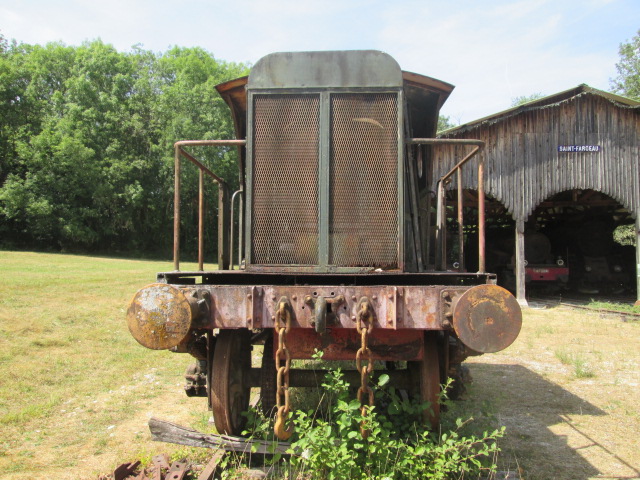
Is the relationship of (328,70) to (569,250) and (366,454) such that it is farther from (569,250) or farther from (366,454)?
(569,250)

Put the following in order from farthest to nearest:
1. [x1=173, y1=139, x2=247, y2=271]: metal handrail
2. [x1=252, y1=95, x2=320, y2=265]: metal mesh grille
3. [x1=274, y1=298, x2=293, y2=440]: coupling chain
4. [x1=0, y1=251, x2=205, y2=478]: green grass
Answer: [x1=0, y1=251, x2=205, y2=478]: green grass → [x1=173, y1=139, x2=247, y2=271]: metal handrail → [x1=252, y1=95, x2=320, y2=265]: metal mesh grille → [x1=274, y1=298, x2=293, y2=440]: coupling chain

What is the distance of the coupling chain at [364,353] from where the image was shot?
2770 mm

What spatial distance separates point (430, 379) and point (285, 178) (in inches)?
74.9

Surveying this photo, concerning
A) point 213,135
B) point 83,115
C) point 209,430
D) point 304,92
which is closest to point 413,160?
point 304,92

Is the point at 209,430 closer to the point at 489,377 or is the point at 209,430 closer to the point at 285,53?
the point at 285,53

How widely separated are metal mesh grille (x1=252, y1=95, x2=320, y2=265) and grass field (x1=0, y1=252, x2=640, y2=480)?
1893 mm

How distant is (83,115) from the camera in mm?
30953

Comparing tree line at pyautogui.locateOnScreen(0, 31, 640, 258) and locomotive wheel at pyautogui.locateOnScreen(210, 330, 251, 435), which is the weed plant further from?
tree line at pyautogui.locateOnScreen(0, 31, 640, 258)

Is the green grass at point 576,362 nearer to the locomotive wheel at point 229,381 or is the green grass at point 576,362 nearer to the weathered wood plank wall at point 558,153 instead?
the locomotive wheel at point 229,381

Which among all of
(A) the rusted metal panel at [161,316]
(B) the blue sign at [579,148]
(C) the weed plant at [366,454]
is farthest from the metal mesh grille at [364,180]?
(B) the blue sign at [579,148]

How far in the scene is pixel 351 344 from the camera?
3.42 m

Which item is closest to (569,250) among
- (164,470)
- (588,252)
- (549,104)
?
(588,252)

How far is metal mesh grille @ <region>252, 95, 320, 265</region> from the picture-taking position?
3.68 m

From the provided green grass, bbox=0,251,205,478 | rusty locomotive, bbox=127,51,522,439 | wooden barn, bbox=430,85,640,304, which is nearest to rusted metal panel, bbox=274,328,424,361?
rusty locomotive, bbox=127,51,522,439
